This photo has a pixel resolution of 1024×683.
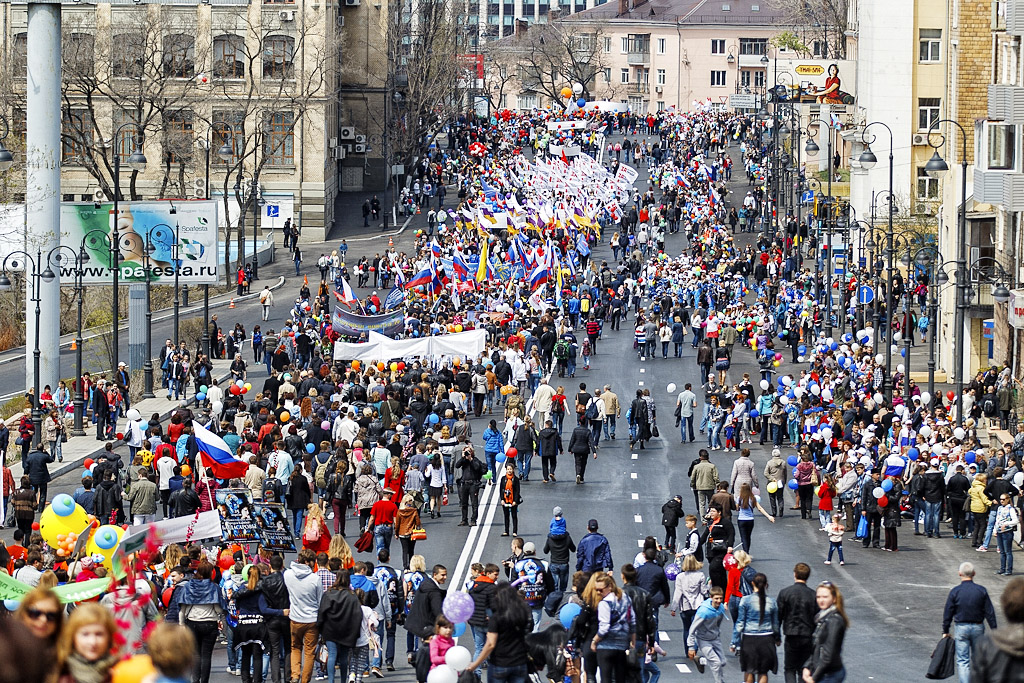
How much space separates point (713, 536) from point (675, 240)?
175 feet

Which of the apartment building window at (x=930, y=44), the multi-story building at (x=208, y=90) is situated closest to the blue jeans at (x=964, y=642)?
the apartment building window at (x=930, y=44)

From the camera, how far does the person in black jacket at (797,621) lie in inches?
687

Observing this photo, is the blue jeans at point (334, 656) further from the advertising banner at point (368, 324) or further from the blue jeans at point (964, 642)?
the advertising banner at point (368, 324)

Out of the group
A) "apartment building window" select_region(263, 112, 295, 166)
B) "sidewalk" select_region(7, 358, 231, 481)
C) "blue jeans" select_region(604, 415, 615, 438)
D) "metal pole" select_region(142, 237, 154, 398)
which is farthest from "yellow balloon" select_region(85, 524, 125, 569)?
"apartment building window" select_region(263, 112, 295, 166)

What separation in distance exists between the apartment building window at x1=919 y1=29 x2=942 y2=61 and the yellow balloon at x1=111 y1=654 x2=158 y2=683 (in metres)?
64.9

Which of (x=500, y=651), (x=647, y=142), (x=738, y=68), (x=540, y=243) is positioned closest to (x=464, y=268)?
(x=540, y=243)

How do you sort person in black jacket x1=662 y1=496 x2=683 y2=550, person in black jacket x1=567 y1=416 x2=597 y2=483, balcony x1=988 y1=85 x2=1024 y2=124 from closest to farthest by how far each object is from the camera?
person in black jacket x1=662 y1=496 x2=683 y2=550 < person in black jacket x1=567 y1=416 x2=597 y2=483 < balcony x1=988 y1=85 x2=1024 y2=124

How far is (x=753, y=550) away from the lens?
2780 centimetres

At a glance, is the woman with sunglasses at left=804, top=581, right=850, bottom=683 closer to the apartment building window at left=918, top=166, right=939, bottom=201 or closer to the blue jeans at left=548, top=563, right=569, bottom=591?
the blue jeans at left=548, top=563, right=569, bottom=591

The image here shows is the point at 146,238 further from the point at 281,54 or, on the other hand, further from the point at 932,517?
the point at 281,54

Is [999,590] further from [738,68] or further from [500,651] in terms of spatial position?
[738,68]

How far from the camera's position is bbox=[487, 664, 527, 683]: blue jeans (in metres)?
17.3

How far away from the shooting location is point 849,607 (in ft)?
78.7

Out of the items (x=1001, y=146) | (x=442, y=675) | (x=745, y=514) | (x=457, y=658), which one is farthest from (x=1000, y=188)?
(x=442, y=675)
